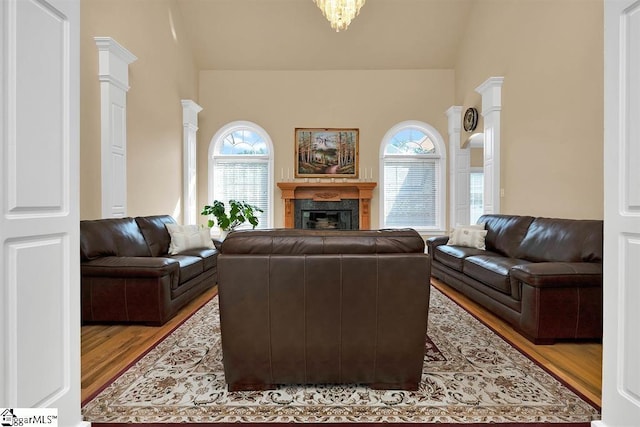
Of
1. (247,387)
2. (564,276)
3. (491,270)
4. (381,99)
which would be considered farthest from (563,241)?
(381,99)

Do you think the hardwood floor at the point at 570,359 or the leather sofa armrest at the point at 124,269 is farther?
the leather sofa armrest at the point at 124,269

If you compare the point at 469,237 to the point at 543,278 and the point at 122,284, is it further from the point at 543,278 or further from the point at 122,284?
the point at 122,284

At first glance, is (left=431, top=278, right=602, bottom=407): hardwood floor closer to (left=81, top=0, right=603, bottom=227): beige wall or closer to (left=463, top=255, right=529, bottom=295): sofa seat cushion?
(left=463, top=255, right=529, bottom=295): sofa seat cushion

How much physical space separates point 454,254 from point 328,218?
344cm

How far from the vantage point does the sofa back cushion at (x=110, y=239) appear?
3.49 meters

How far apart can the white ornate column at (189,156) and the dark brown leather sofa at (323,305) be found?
5.51m

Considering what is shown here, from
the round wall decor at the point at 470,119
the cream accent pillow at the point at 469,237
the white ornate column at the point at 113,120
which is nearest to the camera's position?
the white ornate column at the point at 113,120

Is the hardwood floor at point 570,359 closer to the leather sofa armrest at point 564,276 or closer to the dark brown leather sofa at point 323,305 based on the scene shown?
the leather sofa armrest at point 564,276

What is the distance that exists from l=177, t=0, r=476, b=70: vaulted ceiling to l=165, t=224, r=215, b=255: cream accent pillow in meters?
4.05

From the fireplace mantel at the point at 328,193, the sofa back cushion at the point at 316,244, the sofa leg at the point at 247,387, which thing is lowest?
the sofa leg at the point at 247,387

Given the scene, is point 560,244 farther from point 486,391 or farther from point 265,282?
point 265,282

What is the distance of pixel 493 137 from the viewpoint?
19.2 ft

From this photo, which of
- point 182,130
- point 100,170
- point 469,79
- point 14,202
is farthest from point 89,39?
point 469,79

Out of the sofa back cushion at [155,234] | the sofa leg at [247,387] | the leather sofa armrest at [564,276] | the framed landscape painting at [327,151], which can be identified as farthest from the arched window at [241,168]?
the sofa leg at [247,387]
